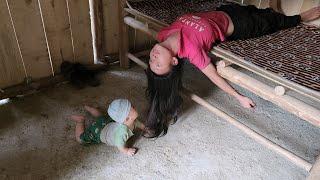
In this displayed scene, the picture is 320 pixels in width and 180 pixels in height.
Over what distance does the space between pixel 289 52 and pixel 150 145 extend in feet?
2.38

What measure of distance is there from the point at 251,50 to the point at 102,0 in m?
0.90

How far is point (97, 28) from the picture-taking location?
1.76m

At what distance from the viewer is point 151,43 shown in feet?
6.90

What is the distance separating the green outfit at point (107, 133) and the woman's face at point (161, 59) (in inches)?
11.1

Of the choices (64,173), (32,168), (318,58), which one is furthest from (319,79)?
(32,168)

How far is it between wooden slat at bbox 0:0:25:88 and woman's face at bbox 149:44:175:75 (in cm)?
75

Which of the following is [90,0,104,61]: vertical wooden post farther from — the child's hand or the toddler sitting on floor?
the child's hand

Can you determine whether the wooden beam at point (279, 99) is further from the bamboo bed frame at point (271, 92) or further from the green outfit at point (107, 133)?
the green outfit at point (107, 133)

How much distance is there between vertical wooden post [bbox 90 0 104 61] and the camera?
1.68m

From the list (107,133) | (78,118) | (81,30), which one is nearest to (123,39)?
(81,30)

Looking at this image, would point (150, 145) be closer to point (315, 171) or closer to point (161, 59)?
point (161, 59)

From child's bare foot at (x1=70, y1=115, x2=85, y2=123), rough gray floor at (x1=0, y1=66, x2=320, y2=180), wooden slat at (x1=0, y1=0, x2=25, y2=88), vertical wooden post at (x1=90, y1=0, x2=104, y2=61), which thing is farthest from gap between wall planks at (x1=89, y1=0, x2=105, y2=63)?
child's bare foot at (x1=70, y1=115, x2=85, y2=123)

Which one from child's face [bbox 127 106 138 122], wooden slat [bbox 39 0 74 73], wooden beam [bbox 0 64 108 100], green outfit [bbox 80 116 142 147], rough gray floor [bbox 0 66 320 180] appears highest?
wooden slat [bbox 39 0 74 73]

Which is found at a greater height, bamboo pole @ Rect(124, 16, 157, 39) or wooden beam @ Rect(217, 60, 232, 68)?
wooden beam @ Rect(217, 60, 232, 68)
